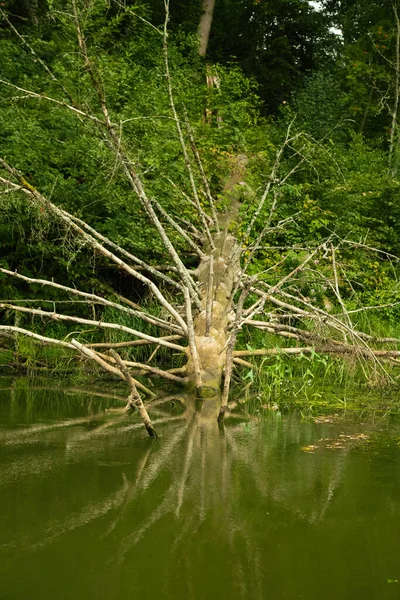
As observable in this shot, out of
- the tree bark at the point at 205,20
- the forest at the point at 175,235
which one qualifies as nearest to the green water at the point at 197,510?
the forest at the point at 175,235

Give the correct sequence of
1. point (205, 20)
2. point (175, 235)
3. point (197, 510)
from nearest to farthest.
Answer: point (197, 510) → point (175, 235) → point (205, 20)

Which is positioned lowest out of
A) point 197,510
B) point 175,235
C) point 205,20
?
point 197,510

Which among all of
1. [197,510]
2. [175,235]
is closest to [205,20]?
[175,235]

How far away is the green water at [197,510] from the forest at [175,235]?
0.64 meters

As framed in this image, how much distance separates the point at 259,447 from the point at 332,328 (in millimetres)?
2963

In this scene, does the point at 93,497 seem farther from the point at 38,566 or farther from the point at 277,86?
the point at 277,86

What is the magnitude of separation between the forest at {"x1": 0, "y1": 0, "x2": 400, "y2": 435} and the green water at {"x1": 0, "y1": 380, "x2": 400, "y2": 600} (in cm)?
64

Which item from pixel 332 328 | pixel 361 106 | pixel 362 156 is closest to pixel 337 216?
pixel 362 156

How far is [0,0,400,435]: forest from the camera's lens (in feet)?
23.0

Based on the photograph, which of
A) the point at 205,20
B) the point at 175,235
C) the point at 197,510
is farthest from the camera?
the point at 205,20

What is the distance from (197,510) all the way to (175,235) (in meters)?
5.97

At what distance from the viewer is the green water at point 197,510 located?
2.56 meters

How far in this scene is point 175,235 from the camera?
905 cm

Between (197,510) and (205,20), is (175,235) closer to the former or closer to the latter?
(197,510)
